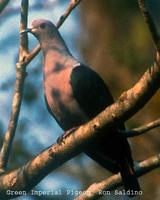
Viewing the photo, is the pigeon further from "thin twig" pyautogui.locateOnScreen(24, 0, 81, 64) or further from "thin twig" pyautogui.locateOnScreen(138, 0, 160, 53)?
"thin twig" pyautogui.locateOnScreen(138, 0, 160, 53)

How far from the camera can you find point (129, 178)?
7.49 ft

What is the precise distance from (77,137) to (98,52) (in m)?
0.94

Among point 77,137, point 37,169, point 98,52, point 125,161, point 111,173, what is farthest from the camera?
point 98,52

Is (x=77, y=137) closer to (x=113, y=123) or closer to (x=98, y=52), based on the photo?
(x=113, y=123)

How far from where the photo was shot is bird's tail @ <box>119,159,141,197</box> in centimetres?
229

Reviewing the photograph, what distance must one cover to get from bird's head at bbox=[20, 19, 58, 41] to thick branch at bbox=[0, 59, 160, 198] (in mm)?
648

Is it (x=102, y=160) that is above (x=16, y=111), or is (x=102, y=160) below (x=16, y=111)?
below

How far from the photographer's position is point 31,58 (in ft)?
7.97

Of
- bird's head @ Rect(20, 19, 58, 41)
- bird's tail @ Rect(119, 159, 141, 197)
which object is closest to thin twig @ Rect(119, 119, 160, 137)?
bird's tail @ Rect(119, 159, 141, 197)

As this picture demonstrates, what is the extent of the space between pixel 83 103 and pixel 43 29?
18.7 inches

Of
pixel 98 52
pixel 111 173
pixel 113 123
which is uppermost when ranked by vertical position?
pixel 113 123

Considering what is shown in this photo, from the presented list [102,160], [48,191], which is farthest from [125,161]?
[48,191]

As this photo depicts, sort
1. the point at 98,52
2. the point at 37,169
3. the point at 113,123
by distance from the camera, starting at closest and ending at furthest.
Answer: the point at 113,123, the point at 37,169, the point at 98,52

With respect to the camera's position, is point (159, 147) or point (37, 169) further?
point (159, 147)
